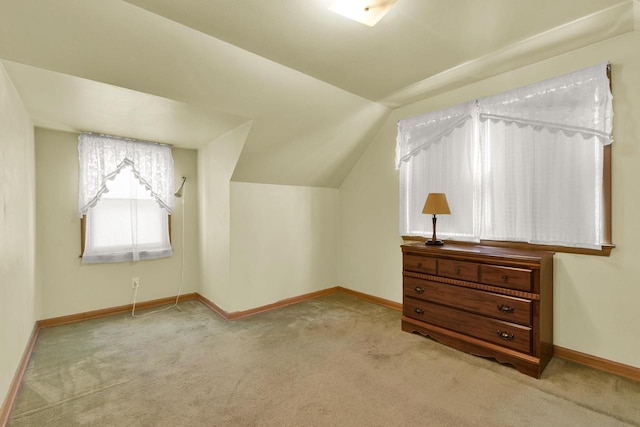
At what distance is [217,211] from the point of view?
143 inches

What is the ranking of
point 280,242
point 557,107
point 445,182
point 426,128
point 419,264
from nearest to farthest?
1. point 557,107
2. point 419,264
3. point 445,182
4. point 426,128
5. point 280,242

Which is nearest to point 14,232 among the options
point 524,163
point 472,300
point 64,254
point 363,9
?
point 64,254

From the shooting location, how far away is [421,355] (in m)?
2.48

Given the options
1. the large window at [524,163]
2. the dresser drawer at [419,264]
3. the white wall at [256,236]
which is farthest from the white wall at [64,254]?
the large window at [524,163]

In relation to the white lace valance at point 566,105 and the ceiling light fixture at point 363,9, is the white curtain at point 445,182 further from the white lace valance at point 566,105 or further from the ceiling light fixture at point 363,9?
the ceiling light fixture at point 363,9

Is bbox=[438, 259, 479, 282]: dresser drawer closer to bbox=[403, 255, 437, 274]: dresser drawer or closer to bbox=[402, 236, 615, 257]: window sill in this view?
A: bbox=[403, 255, 437, 274]: dresser drawer

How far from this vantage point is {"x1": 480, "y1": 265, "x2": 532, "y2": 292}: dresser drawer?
2172 millimetres

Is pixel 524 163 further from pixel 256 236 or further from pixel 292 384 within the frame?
pixel 256 236

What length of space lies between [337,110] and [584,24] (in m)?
1.96

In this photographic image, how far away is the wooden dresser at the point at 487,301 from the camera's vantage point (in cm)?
216

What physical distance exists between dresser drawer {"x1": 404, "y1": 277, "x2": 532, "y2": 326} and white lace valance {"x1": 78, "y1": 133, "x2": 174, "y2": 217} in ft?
10.5

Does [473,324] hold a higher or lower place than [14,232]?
lower

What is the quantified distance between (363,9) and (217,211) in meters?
2.69

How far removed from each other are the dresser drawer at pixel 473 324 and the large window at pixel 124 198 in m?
3.14
